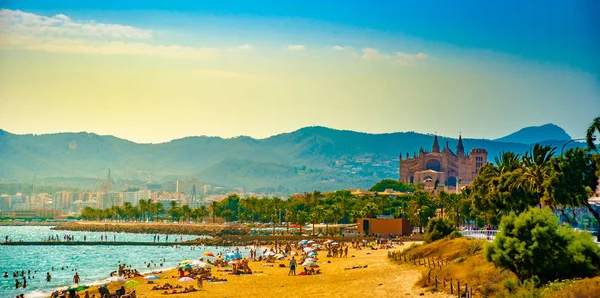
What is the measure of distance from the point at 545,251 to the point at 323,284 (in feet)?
63.2

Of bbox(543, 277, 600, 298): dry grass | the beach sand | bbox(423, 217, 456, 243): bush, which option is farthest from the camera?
bbox(423, 217, 456, 243): bush

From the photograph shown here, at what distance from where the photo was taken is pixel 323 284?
147ft

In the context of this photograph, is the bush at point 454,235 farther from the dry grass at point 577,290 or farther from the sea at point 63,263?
the sea at point 63,263

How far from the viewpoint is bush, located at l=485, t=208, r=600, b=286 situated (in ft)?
90.5

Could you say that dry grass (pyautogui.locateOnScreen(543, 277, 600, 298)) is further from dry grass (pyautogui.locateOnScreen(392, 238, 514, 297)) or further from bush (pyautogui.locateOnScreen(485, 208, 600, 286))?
dry grass (pyautogui.locateOnScreen(392, 238, 514, 297))

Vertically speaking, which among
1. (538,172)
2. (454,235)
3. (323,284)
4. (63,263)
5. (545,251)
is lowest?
(63,263)

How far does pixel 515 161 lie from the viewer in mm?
54625

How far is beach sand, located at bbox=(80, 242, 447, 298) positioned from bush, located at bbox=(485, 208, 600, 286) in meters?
5.49

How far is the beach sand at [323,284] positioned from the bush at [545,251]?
216 inches

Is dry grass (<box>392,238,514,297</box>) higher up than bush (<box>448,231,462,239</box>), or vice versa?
bush (<box>448,231,462,239</box>)

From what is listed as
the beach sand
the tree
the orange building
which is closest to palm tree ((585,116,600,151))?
the tree

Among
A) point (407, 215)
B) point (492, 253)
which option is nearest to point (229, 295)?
point (492, 253)

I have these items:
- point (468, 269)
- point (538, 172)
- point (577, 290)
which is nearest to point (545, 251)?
point (577, 290)

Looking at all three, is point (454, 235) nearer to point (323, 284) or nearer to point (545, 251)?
point (323, 284)
